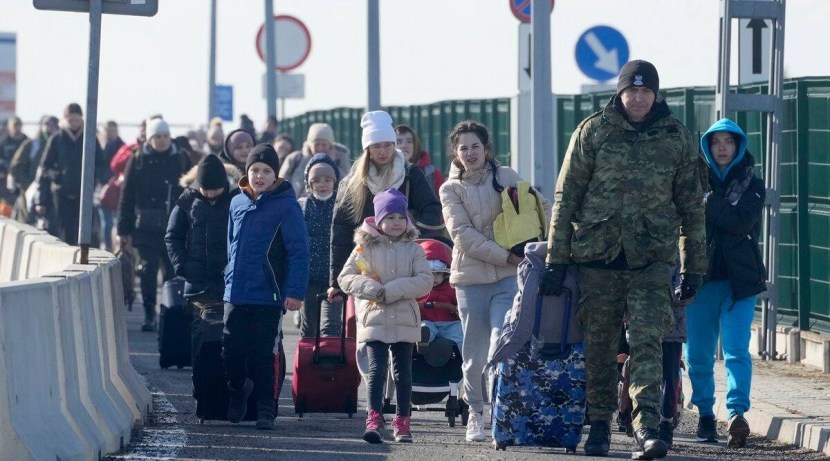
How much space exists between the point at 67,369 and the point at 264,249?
219 centimetres

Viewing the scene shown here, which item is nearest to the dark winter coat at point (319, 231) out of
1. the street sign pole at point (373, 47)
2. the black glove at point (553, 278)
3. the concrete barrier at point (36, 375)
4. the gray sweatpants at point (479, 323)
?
the gray sweatpants at point (479, 323)

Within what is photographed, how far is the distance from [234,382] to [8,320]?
3533mm

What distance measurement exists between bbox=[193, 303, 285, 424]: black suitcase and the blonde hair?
0.91 meters

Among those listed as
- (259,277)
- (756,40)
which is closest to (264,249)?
(259,277)

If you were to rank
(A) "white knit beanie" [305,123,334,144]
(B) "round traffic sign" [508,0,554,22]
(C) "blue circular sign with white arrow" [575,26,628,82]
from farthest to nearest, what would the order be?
(C) "blue circular sign with white arrow" [575,26,628,82] → (B) "round traffic sign" [508,0,554,22] → (A) "white knit beanie" [305,123,334,144]

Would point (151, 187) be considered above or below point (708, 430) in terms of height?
above

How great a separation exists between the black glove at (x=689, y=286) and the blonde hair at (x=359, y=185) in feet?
8.11

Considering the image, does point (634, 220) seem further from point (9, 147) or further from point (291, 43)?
point (9, 147)

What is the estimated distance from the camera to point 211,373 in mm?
13094

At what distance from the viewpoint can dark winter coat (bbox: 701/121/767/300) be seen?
12.3 metres

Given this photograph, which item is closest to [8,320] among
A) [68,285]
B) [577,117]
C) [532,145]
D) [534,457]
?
[68,285]

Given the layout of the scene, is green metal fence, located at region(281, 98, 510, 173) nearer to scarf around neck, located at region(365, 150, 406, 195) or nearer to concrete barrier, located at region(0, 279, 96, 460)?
scarf around neck, located at region(365, 150, 406, 195)

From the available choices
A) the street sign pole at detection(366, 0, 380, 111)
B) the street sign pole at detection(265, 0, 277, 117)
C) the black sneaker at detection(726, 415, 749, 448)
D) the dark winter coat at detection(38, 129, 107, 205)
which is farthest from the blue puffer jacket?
the street sign pole at detection(265, 0, 277, 117)

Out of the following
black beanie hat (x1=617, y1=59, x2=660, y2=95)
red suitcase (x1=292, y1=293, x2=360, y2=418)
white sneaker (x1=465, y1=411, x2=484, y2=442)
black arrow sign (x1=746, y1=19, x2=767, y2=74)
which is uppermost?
black arrow sign (x1=746, y1=19, x2=767, y2=74)
